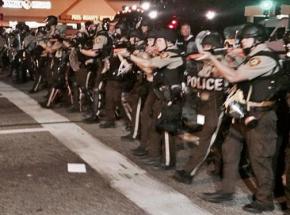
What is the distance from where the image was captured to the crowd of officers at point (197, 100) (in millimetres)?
5414

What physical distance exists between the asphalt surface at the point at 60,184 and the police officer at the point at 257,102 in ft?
1.04

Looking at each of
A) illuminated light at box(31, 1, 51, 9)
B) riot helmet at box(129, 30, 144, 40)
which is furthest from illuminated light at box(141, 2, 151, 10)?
illuminated light at box(31, 1, 51, 9)

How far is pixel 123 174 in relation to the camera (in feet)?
22.1

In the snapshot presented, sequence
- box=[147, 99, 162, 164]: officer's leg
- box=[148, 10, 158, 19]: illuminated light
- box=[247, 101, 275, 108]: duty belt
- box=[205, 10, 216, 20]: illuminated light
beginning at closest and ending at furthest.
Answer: box=[247, 101, 275, 108]: duty belt → box=[147, 99, 162, 164]: officer's leg → box=[205, 10, 216, 20]: illuminated light → box=[148, 10, 158, 19]: illuminated light

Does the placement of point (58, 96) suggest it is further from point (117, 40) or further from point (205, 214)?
point (205, 214)

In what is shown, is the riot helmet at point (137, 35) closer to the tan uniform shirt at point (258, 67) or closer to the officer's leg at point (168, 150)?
the officer's leg at point (168, 150)

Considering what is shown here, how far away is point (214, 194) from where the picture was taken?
589cm

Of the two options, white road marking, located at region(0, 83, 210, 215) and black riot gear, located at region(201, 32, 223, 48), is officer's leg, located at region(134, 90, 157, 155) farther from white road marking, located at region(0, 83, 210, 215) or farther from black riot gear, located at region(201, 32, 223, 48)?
black riot gear, located at region(201, 32, 223, 48)

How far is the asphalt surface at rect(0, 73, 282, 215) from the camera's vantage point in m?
5.51

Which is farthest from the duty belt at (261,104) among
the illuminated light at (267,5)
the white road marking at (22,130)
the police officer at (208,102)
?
the illuminated light at (267,5)

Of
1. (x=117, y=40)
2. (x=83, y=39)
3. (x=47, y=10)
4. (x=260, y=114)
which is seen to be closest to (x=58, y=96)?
(x=83, y=39)

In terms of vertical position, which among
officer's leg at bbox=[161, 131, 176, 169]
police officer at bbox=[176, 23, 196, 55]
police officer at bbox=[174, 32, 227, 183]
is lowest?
officer's leg at bbox=[161, 131, 176, 169]

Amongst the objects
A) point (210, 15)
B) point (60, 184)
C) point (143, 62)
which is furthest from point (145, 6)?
point (60, 184)

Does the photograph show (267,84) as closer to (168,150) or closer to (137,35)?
(168,150)
